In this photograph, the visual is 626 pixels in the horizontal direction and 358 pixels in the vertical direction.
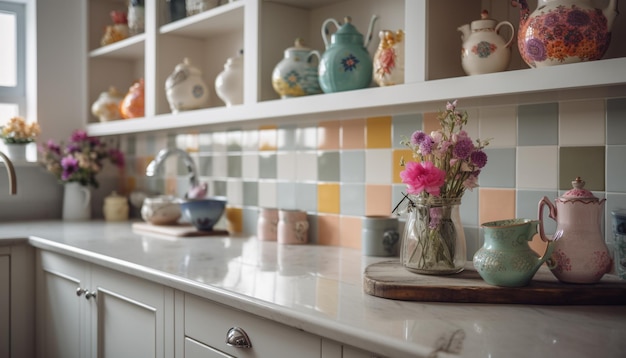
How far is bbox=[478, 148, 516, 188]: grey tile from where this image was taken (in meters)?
1.65

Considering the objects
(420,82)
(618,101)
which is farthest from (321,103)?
(618,101)

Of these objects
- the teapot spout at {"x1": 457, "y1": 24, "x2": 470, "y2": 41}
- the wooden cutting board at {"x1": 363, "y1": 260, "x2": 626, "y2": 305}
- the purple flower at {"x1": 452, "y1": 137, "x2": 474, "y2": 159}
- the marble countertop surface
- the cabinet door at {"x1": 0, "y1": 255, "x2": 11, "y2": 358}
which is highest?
the teapot spout at {"x1": 457, "y1": 24, "x2": 470, "y2": 41}

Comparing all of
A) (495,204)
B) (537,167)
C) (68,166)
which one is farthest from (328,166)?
(68,166)

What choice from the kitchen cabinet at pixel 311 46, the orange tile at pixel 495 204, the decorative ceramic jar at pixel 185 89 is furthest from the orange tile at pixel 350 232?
the decorative ceramic jar at pixel 185 89

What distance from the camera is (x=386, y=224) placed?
6.07 ft

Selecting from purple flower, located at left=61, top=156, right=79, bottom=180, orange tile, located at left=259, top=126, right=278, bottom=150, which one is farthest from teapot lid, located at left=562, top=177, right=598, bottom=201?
purple flower, located at left=61, top=156, right=79, bottom=180

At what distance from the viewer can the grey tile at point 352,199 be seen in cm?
205

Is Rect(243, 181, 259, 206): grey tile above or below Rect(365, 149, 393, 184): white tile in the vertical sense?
below

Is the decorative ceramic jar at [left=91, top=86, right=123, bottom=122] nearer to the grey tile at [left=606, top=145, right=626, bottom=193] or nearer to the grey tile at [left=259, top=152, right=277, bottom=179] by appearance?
the grey tile at [left=259, top=152, right=277, bottom=179]

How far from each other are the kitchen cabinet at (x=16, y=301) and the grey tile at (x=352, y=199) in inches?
47.7

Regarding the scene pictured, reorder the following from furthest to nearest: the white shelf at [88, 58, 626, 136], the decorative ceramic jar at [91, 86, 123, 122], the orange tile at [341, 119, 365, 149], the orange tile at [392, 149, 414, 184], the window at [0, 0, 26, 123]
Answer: the window at [0, 0, 26, 123], the decorative ceramic jar at [91, 86, 123, 122], the orange tile at [341, 119, 365, 149], the orange tile at [392, 149, 414, 184], the white shelf at [88, 58, 626, 136]

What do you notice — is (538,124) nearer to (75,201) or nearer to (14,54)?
(75,201)

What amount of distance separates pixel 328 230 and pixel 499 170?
0.69 metres

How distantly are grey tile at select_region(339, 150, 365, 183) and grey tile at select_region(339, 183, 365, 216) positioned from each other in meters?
0.02
